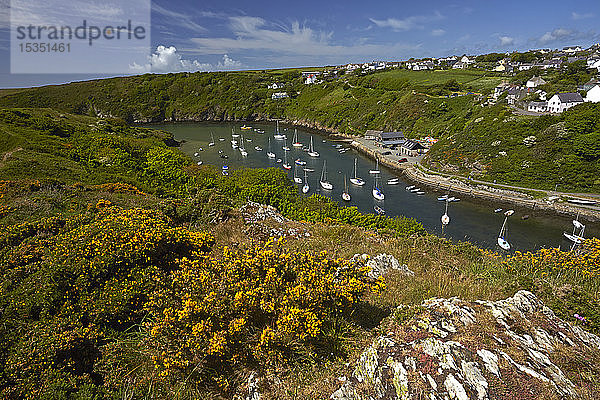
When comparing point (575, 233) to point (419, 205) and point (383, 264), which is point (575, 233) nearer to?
point (419, 205)

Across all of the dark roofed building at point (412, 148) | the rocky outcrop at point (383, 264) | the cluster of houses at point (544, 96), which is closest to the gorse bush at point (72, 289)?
the rocky outcrop at point (383, 264)

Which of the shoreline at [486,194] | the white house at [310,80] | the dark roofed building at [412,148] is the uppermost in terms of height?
the white house at [310,80]

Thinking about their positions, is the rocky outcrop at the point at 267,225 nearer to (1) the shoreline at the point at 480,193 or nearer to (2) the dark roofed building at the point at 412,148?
(1) the shoreline at the point at 480,193

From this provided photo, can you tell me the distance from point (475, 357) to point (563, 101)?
7383 centimetres

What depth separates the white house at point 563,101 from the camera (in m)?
55.8

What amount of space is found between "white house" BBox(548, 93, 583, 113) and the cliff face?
7072 cm

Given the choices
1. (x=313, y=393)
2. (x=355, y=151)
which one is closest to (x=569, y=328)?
(x=313, y=393)

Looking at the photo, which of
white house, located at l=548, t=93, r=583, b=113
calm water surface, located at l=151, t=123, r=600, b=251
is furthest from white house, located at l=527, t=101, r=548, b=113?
calm water surface, located at l=151, t=123, r=600, b=251

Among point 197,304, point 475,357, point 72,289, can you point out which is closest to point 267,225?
point 72,289

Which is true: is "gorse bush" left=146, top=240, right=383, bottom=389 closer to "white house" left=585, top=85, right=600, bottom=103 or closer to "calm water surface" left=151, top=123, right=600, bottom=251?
"calm water surface" left=151, top=123, right=600, bottom=251

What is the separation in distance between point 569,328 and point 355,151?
6939 cm

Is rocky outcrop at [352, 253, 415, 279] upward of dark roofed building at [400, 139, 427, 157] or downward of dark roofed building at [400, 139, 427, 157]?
downward

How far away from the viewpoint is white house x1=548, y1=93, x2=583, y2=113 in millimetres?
55812

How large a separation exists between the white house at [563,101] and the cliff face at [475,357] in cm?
7072
